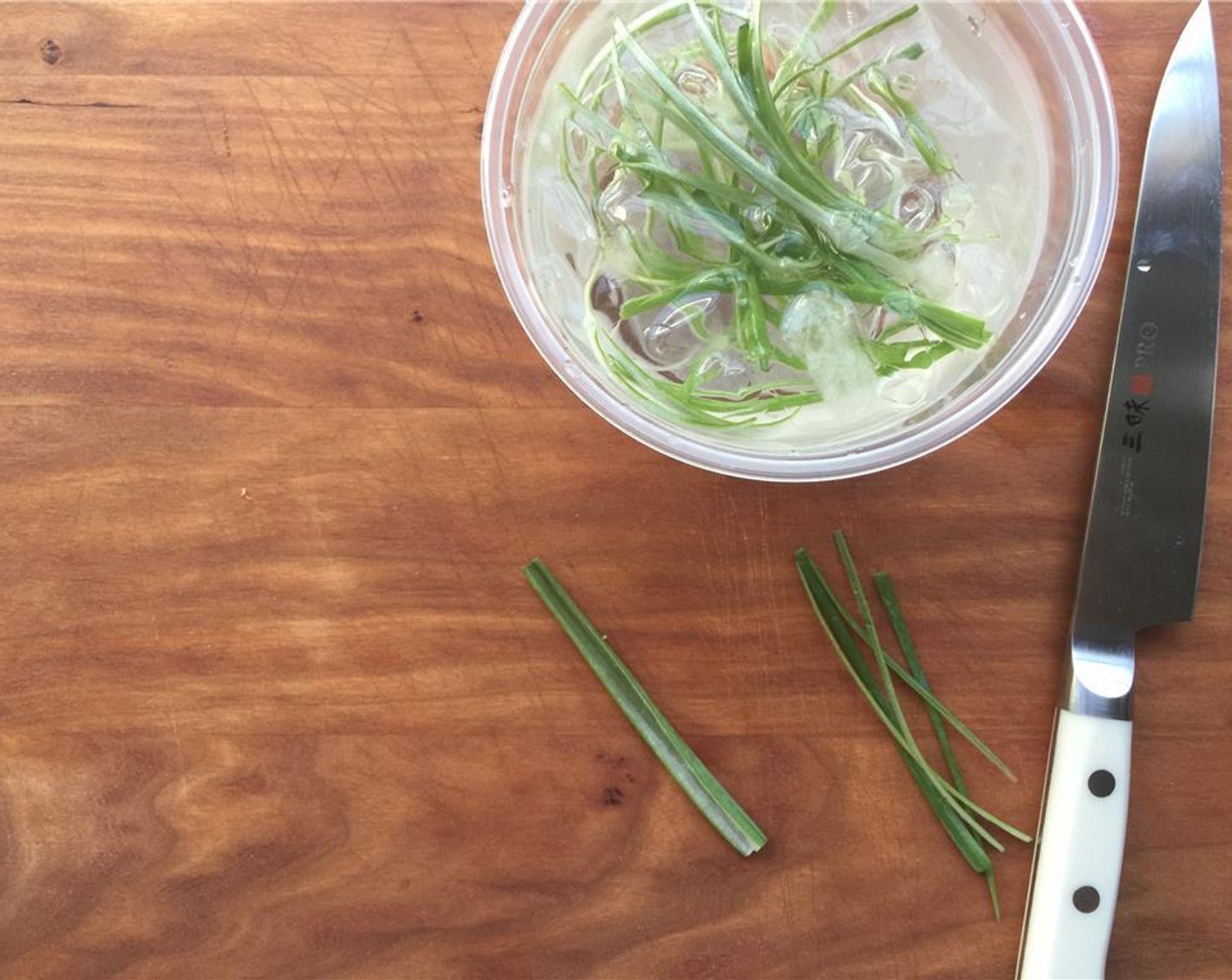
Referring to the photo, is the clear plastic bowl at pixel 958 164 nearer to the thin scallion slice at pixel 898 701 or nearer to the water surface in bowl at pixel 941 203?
the water surface in bowl at pixel 941 203

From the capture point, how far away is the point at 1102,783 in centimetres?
91

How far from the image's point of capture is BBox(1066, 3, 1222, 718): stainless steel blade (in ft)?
3.00

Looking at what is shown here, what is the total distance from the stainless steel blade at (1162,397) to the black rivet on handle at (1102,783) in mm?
49

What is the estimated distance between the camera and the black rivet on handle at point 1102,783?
2.99ft

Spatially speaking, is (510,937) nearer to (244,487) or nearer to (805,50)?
(244,487)

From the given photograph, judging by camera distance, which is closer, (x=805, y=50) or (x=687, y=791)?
(x=805, y=50)

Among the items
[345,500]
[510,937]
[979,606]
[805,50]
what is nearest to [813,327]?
[805,50]

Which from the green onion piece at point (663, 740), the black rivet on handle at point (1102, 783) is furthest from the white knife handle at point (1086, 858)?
the green onion piece at point (663, 740)

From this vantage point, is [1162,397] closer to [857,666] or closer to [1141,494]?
[1141,494]

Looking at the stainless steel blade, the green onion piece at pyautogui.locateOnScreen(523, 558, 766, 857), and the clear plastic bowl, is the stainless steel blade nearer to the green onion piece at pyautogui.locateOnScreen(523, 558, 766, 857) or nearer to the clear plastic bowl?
the clear plastic bowl

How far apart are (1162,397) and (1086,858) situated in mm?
383

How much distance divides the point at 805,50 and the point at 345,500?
523mm

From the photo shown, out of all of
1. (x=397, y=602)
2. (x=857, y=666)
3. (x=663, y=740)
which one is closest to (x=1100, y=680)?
(x=857, y=666)

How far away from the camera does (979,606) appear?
967mm
